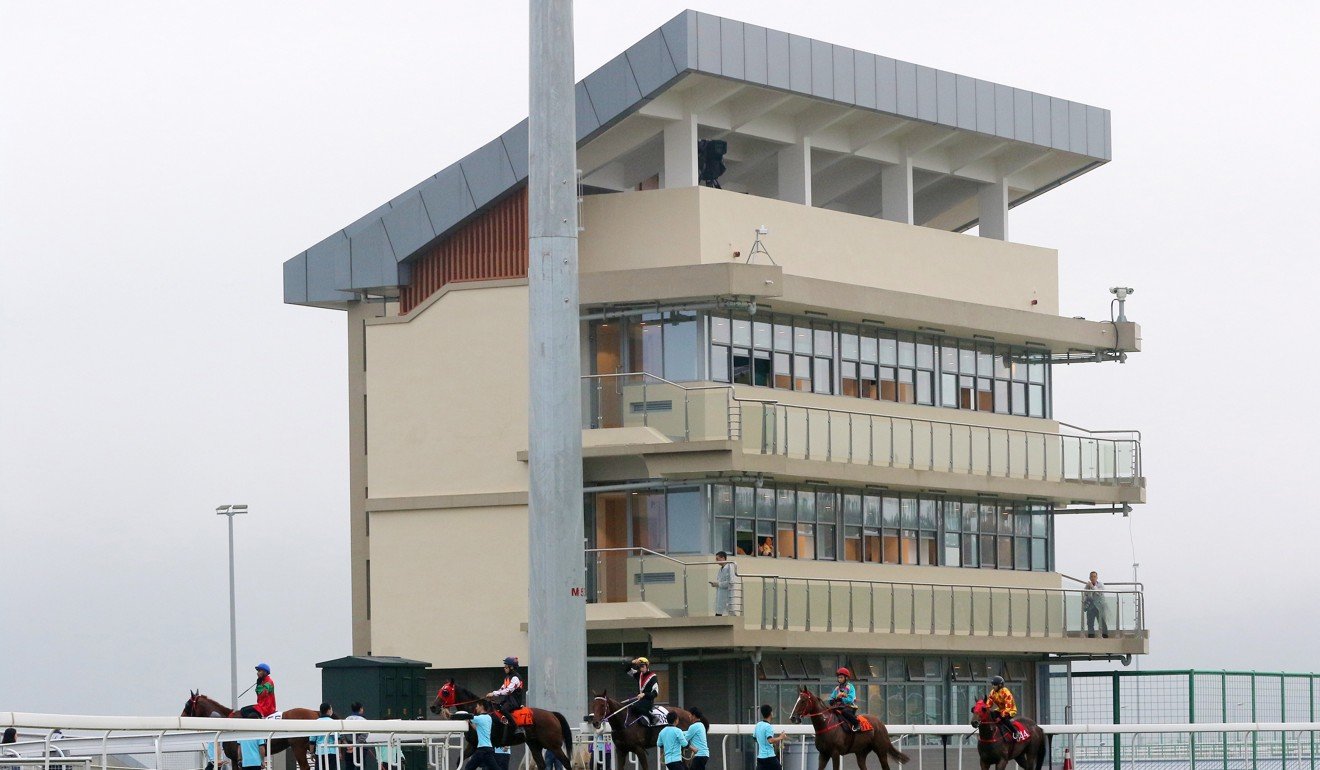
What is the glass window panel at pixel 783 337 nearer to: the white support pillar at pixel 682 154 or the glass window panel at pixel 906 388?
the white support pillar at pixel 682 154

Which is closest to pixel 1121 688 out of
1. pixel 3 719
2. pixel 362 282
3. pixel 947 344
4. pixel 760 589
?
pixel 947 344

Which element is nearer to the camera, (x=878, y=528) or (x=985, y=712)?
(x=985, y=712)

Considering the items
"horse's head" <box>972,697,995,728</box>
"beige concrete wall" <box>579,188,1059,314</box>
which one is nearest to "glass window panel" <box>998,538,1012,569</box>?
"beige concrete wall" <box>579,188,1059,314</box>

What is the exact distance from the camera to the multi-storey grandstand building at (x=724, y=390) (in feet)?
145

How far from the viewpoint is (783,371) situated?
46.6m

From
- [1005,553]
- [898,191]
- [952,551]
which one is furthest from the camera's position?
[1005,553]

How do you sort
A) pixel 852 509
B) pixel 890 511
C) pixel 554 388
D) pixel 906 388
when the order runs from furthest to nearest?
pixel 906 388
pixel 890 511
pixel 852 509
pixel 554 388

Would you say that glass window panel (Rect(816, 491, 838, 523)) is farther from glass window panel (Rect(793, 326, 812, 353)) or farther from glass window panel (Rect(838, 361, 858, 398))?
glass window panel (Rect(793, 326, 812, 353))

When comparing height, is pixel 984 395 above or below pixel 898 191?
below

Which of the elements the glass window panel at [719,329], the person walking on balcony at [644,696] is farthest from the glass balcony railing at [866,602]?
the person walking on balcony at [644,696]

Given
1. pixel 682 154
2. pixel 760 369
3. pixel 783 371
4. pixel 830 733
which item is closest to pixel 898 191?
pixel 783 371

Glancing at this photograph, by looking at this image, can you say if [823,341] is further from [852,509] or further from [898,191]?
[898,191]

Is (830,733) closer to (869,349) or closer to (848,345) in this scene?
(848,345)

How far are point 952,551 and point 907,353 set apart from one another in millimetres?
4513
